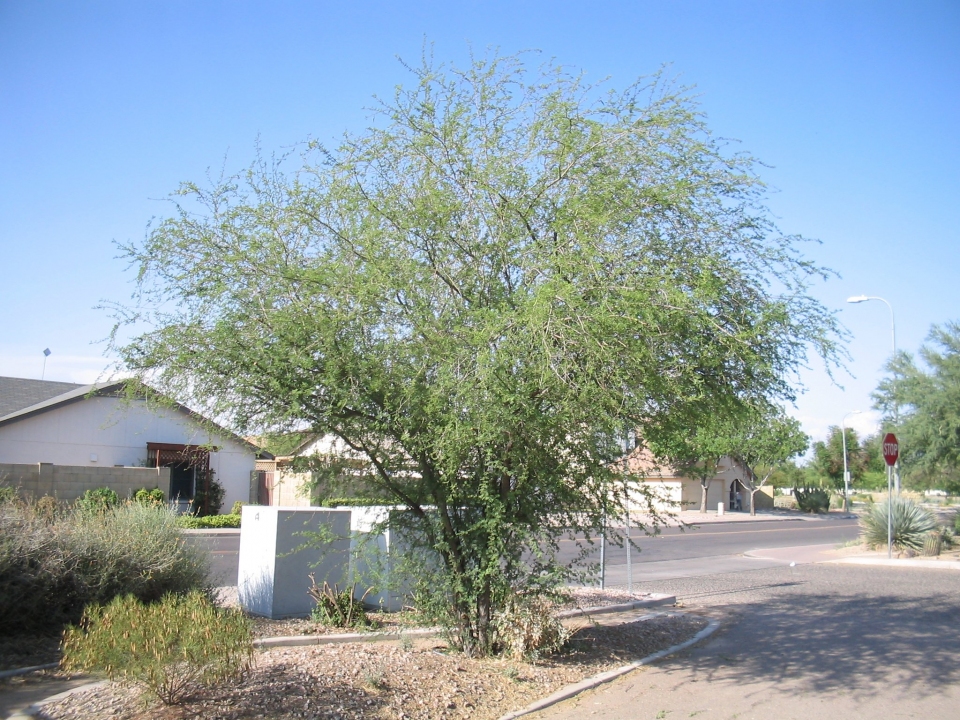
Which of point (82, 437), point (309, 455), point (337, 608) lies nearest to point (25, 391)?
point (82, 437)

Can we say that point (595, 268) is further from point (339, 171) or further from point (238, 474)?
point (238, 474)

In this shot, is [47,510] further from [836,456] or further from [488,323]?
[836,456]

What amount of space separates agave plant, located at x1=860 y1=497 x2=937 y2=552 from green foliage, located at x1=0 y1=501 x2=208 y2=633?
19.4 metres

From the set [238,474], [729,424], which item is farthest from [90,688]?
[238,474]

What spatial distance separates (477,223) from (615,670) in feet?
15.3

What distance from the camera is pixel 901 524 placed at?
76.9ft

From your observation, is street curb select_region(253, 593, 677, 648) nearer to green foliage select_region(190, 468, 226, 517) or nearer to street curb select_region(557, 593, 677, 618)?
street curb select_region(557, 593, 677, 618)

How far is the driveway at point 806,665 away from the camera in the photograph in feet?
25.8

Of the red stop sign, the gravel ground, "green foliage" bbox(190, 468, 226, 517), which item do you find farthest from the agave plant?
"green foliage" bbox(190, 468, 226, 517)

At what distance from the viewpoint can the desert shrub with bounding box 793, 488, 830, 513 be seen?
58.9 meters

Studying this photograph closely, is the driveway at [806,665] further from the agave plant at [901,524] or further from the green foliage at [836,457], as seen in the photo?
the green foliage at [836,457]

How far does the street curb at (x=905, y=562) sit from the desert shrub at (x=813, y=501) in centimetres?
3879

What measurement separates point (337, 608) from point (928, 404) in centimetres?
2260

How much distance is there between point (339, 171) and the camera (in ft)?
29.2
